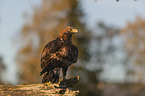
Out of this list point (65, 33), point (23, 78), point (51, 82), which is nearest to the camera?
point (51, 82)

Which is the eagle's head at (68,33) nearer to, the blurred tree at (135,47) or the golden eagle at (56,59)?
the golden eagle at (56,59)

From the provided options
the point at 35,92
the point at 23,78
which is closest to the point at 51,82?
the point at 35,92

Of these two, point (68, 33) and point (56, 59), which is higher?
point (68, 33)

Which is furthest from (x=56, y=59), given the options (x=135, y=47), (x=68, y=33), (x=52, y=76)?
(x=135, y=47)

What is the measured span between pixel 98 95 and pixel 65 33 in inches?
907

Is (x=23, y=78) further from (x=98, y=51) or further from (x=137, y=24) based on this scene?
(x=137, y=24)

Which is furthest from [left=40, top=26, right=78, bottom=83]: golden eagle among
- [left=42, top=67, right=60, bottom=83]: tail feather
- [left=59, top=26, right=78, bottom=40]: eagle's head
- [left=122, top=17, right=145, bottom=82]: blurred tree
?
[left=122, top=17, right=145, bottom=82]: blurred tree

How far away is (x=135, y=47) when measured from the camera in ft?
133

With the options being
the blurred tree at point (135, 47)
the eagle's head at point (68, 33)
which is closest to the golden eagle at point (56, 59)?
the eagle's head at point (68, 33)

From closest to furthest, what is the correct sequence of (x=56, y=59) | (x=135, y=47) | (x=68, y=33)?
(x=56, y=59)
(x=68, y=33)
(x=135, y=47)

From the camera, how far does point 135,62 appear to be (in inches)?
1583

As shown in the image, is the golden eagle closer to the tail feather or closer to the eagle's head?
the tail feather

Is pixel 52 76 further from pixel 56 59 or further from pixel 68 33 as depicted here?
pixel 68 33

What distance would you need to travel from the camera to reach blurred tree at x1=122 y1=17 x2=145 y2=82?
39.8 metres
